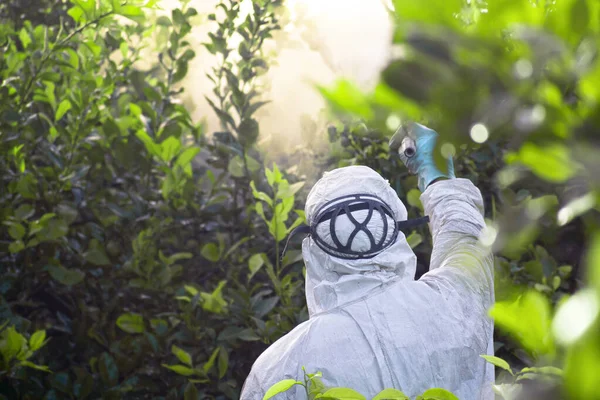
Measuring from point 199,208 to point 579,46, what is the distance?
2.34 meters

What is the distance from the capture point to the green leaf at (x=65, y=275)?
261 centimetres

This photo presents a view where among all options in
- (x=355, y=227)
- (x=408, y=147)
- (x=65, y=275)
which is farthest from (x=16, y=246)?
(x=408, y=147)

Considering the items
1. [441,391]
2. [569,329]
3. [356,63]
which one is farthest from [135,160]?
[569,329]

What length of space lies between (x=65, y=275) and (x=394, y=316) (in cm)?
141

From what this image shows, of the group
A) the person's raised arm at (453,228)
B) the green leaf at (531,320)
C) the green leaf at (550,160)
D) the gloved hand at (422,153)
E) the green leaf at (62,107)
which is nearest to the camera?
the green leaf at (550,160)

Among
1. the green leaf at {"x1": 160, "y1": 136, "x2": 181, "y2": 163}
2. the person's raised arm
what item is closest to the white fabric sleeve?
the person's raised arm

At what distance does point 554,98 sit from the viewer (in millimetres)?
468

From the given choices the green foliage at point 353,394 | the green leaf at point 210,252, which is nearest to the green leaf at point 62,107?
the green leaf at point 210,252

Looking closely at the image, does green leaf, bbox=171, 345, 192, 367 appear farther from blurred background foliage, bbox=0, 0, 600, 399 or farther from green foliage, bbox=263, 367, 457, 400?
green foliage, bbox=263, 367, 457, 400

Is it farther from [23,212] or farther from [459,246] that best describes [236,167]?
[459,246]

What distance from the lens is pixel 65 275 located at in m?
2.62

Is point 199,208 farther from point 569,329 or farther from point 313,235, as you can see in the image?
point 569,329

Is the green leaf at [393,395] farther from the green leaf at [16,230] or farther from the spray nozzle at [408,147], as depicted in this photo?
the green leaf at [16,230]

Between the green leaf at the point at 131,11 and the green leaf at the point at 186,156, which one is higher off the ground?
the green leaf at the point at 131,11
